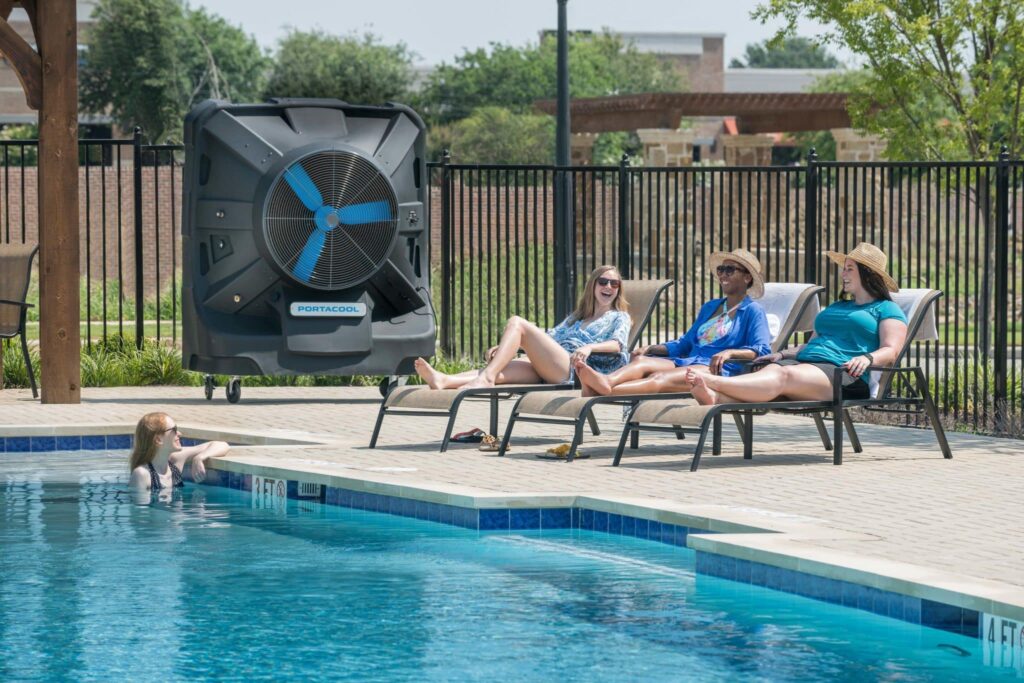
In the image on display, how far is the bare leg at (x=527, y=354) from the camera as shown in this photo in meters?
9.86

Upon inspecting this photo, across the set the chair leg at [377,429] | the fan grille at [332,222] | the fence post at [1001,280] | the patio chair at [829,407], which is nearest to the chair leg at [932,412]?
the patio chair at [829,407]

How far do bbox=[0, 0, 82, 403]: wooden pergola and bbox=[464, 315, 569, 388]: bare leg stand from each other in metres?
4.00

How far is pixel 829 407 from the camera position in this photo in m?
8.94

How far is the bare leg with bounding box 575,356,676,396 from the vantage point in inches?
363

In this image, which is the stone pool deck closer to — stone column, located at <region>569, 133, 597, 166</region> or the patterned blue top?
the patterned blue top

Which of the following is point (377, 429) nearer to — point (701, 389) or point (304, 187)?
point (701, 389)

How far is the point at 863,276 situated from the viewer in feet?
30.6

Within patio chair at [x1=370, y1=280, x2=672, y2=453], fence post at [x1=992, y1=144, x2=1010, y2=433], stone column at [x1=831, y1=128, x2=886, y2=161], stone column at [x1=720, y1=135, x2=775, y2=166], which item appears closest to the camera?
patio chair at [x1=370, y1=280, x2=672, y2=453]

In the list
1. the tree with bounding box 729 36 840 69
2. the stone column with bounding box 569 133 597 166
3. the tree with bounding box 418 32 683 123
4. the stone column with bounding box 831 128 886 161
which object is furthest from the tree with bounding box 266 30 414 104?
the tree with bounding box 729 36 840 69

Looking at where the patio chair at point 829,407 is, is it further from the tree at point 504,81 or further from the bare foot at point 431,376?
the tree at point 504,81

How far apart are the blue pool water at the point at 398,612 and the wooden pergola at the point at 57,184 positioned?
178 inches

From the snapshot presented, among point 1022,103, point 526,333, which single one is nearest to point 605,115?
point 1022,103

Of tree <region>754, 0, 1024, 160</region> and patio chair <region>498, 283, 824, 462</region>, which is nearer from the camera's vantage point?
patio chair <region>498, 283, 824, 462</region>

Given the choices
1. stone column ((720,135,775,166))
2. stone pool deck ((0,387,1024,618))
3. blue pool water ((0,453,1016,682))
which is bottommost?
blue pool water ((0,453,1016,682))
